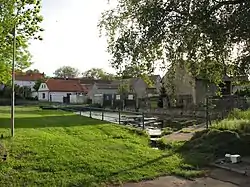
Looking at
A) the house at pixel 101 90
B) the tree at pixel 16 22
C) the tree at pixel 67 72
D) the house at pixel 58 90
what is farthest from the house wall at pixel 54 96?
the tree at pixel 16 22

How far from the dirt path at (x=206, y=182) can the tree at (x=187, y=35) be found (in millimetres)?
3128

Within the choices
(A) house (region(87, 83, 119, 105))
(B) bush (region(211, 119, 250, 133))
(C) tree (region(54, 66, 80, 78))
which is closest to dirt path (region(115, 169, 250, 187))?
(B) bush (region(211, 119, 250, 133))

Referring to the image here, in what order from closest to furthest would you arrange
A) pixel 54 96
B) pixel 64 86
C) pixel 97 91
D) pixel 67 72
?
pixel 97 91 → pixel 54 96 → pixel 64 86 → pixel 67 72

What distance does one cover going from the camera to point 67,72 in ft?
411

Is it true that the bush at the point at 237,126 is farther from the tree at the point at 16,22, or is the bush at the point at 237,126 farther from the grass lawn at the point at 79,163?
the tree at the point at 16,22

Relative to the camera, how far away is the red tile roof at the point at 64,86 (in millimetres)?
86137

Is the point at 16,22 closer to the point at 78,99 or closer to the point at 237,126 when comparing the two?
the point at 237,126

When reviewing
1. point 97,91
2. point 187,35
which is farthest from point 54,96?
point 187,35

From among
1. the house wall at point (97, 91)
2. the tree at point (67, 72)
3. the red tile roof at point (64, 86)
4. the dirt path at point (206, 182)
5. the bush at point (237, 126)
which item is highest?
the tree at point (67, 72)

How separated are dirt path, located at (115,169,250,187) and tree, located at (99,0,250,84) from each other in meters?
3.13

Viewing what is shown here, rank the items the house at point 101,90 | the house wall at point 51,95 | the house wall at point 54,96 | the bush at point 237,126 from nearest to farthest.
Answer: the bush at point 237,126
the house at point 101,90
the house wall at point 54,96
the house wall at point 51,95

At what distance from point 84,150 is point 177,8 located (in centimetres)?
502

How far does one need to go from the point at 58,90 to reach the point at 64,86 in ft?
→ 7.65

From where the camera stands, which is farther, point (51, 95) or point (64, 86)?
point (64, 86)
